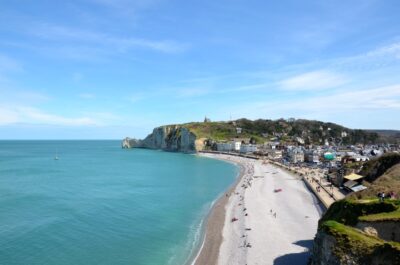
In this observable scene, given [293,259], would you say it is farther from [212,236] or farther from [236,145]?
[236,145]

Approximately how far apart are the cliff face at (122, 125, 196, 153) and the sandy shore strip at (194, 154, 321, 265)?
4062 inches

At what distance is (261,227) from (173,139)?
14007cm

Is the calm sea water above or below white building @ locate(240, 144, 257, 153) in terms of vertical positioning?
below

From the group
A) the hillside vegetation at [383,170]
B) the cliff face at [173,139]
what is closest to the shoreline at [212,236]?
the hillside vegetation at [383,170]

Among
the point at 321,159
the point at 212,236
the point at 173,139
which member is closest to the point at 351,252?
the point at 212,236

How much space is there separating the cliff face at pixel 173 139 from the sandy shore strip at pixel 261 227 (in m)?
103

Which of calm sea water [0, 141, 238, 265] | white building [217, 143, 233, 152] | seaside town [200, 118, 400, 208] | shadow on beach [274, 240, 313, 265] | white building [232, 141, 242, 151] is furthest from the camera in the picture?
white building [217, 143, 233, 152]

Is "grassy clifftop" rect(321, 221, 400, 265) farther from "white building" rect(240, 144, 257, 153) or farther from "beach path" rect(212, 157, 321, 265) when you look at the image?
"white building" rect(240, 144, 257, 153)

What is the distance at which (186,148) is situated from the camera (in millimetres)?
163875

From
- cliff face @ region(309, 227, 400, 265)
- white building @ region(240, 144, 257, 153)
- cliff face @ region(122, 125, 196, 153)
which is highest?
cliff face @ region(122, 125, 196, 153)

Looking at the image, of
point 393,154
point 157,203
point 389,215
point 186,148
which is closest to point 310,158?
point 393,154

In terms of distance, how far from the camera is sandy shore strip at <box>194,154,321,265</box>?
91.9 ft

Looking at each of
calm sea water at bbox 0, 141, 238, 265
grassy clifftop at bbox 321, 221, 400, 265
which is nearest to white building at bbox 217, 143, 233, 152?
calm sea water at bbox 0, 141, 238, 265

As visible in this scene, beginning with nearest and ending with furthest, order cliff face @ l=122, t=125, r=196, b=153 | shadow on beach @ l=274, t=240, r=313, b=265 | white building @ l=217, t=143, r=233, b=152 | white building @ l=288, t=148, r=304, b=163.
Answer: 1. shadow on beach @ l=274, t=240, r=313, b=265
2. white building @ l=288, t=148, r=304, b=163
3. white building @ l=217, t=143, r=233, b=152
4. cliff face @ l=122, t=125, r=196, b=153
